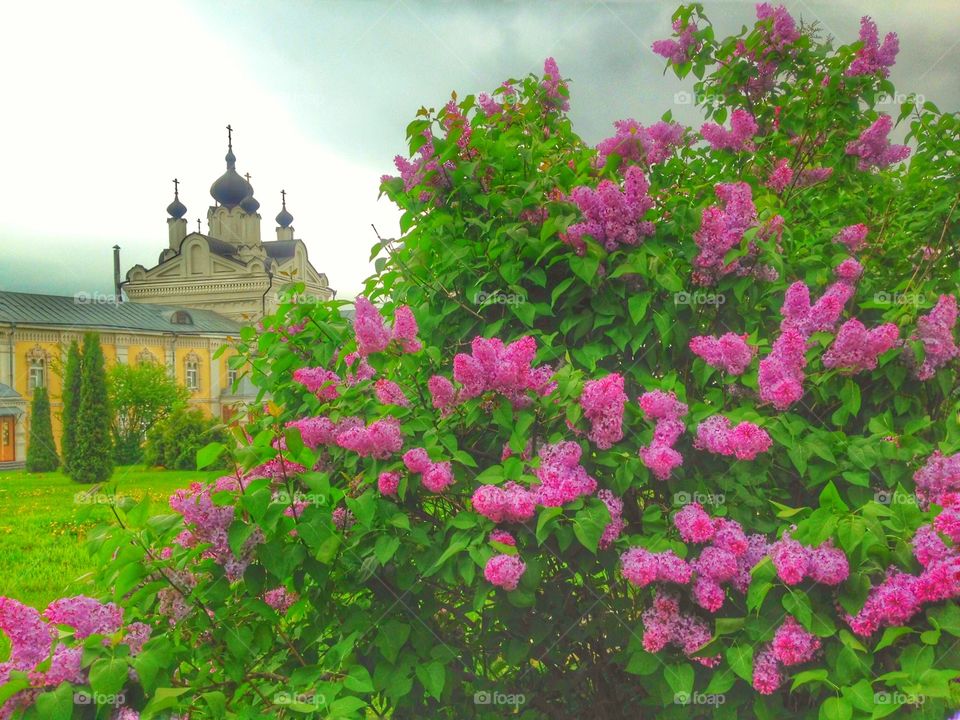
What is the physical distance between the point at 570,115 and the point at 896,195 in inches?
31.6

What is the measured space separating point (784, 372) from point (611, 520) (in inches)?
13.0

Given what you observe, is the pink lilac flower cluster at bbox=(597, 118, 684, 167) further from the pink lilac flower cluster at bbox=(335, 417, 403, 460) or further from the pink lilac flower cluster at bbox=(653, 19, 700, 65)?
the pink lilac flower cluster at bbox=(335, 417, 403, 460)

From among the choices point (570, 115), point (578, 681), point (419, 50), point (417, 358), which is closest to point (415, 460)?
point (417, 358)

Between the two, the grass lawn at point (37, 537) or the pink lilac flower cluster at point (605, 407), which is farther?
the grass lawn at point (37, 537)

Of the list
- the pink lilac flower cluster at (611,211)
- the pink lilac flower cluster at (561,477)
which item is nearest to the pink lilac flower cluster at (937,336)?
the pink lilac flower cluster at (611,211)

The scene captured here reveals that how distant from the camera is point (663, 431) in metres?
0.97

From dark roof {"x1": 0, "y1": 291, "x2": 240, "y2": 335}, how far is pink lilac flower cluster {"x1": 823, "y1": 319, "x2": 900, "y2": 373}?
220 centimetres

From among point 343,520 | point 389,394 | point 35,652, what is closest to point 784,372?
point 389,394

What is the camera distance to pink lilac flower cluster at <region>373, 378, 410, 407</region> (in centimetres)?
101

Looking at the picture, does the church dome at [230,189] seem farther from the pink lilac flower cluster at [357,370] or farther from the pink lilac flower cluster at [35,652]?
the pink lilac flower cluster at [35,652]

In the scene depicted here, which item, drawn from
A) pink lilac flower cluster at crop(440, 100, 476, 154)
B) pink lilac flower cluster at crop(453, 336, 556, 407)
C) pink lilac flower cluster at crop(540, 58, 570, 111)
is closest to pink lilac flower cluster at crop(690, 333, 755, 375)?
pink lilac flower cluster at crop(453, 336, 556, 407)

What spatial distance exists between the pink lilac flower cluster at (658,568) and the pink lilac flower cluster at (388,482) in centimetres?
33

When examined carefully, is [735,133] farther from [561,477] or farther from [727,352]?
[561,477]

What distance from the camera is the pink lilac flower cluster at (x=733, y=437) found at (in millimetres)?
925
